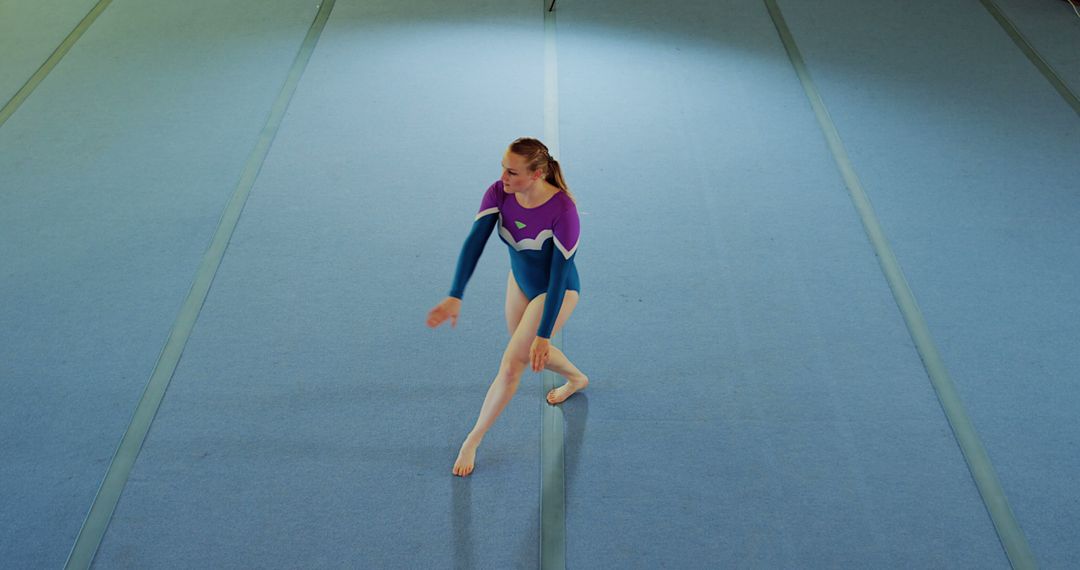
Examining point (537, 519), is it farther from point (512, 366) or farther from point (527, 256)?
point (527, 256)

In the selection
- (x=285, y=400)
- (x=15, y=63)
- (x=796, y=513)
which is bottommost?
(x=796, y=513)

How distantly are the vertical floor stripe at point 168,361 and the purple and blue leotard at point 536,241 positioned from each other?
121cm

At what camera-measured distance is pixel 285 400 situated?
9.66 ft

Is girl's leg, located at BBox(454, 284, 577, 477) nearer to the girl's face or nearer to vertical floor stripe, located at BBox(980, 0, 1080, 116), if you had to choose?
the girl's face

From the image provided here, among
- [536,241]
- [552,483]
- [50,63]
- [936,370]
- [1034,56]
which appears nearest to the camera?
[536,241]

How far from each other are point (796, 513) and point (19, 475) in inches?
98.6

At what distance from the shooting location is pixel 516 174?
2.32m

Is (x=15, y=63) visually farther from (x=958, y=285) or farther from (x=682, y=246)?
(x=958, y=285)

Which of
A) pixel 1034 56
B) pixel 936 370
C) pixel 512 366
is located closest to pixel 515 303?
pixel 512 366

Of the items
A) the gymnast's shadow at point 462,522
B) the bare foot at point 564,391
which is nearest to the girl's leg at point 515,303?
the bare foot at point 564,391

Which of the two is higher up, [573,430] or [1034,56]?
[1034,56]

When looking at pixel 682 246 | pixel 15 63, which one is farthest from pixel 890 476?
pixel 15 63

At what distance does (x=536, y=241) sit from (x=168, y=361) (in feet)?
5.04

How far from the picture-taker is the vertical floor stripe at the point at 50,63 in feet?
13.9
